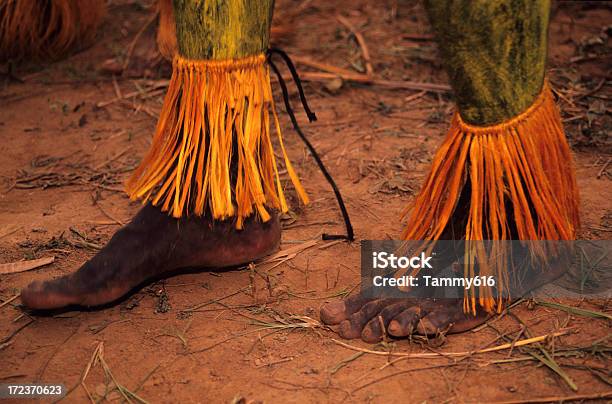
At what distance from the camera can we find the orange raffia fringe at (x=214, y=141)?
4.59 feet

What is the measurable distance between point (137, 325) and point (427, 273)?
0.55 m

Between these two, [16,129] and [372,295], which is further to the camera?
[16,129]

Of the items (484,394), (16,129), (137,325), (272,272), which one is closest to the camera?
(484,394)

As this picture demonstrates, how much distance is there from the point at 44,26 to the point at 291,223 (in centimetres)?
151

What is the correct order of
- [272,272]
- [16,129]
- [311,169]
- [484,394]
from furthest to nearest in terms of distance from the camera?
[16,129], [311,169], [272,272], [484,394]

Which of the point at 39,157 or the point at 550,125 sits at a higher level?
the point at 550,125

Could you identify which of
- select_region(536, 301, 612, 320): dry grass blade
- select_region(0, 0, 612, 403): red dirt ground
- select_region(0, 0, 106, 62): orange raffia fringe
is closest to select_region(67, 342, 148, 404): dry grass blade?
select_region(0, 0, 612, 403): red dirt ground

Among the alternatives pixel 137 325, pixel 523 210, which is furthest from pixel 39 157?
pixel 523 210

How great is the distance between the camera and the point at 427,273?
53.4 inches

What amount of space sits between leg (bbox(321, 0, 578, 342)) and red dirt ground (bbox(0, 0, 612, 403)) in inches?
2.0

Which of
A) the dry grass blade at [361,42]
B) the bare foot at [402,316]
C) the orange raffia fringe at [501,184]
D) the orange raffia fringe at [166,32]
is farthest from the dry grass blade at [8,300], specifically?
the dry grass blade at [361,42]

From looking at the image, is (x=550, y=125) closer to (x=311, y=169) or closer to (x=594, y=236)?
(x=594, y=236)

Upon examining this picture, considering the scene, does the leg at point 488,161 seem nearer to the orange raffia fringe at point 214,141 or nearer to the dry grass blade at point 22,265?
the orange raffia fringe at point 214,141

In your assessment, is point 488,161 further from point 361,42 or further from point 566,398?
point 361,42
